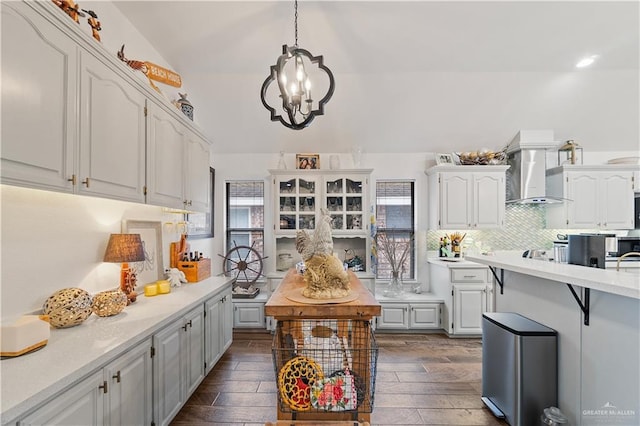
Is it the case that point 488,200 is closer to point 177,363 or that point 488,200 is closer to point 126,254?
point 177,363

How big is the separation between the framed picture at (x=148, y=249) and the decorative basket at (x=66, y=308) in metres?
0.65

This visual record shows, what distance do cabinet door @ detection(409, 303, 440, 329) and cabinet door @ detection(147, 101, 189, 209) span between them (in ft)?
10.2

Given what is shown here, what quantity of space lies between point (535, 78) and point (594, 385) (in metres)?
3.42

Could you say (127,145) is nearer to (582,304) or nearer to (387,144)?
(582,304)

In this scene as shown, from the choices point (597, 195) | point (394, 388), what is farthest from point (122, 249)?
point (597, 195)

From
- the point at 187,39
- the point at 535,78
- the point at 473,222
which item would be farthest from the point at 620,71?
the point at 187,39

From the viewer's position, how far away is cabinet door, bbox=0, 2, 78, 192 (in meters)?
1.18

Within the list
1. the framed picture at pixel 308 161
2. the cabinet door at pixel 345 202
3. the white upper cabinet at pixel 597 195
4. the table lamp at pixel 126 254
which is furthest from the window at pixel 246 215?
the white upper cabinet at pixel 597 195

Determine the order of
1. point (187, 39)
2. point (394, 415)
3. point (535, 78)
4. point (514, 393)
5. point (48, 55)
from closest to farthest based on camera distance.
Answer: point (48, 55) → point (514, 393) → point (394, 415) → point (187, 39) → point (535, 78)

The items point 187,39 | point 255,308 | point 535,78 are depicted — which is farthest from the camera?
point 255,308

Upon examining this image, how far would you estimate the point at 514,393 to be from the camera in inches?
73.9

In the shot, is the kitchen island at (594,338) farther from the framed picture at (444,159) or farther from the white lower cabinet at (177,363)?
the framed picture at (444,159)

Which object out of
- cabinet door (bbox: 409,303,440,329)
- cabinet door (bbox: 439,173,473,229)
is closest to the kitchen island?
cabinet door (bbox: 409,303,440,329)

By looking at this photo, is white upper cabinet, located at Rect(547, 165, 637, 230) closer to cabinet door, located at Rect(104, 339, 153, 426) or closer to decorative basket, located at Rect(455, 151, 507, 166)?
decorative basket, located at Rect(455, 151, 507, 166)
